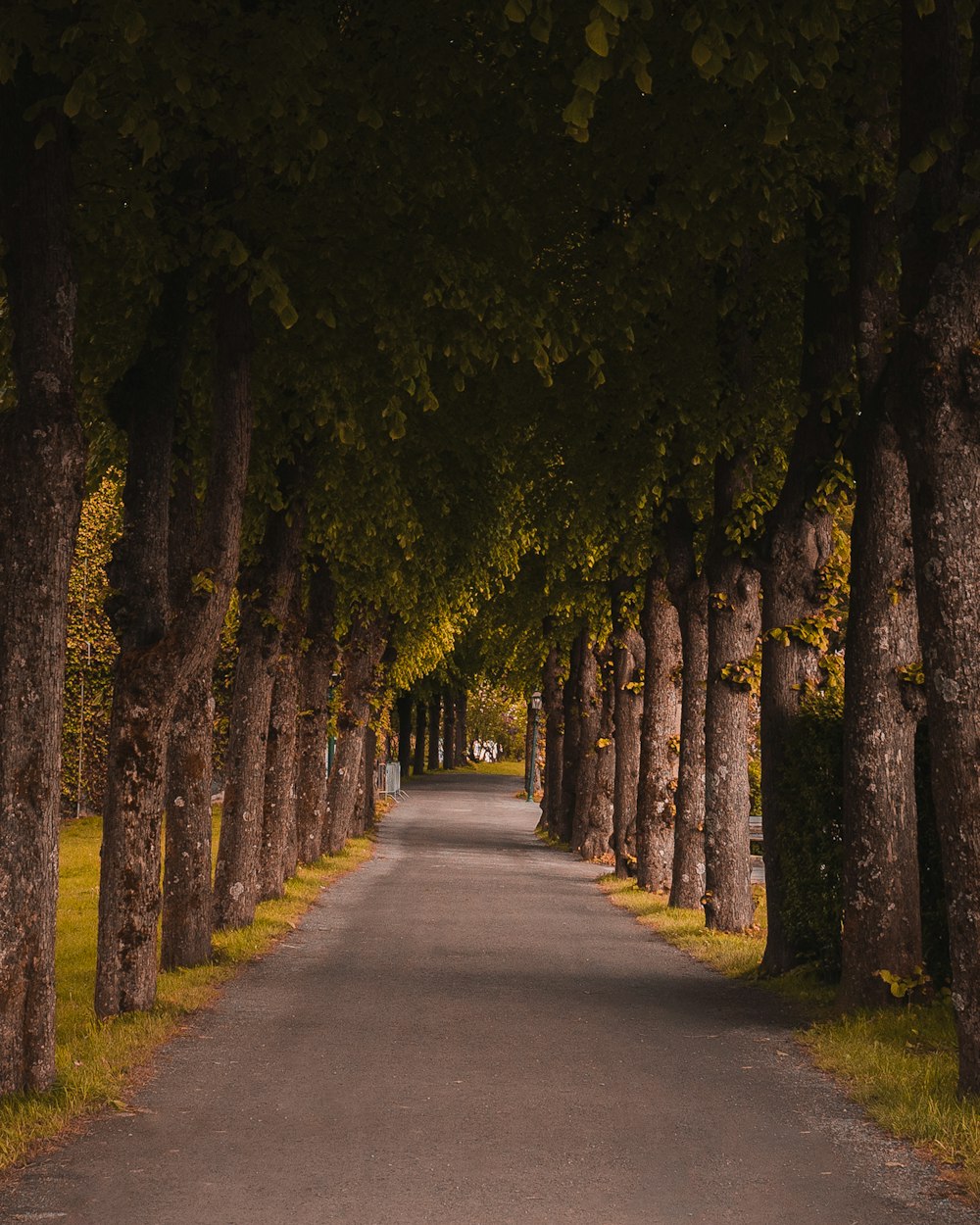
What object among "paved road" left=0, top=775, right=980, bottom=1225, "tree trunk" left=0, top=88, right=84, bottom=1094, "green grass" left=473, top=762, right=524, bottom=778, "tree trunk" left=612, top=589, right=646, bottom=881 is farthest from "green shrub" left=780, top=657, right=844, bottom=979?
"green grass" left=473, top=762, right=524, bottom=778

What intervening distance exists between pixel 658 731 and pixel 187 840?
10800 mm

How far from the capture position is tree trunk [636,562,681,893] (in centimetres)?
2386

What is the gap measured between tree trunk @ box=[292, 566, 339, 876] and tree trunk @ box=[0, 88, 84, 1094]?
16747 mm

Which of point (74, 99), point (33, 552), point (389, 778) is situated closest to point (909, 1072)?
point (33, 552)

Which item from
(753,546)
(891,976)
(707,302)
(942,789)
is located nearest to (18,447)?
(942,789)

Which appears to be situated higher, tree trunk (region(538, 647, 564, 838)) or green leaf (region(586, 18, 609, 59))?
green leaf (region(586, 18, 609, 59))

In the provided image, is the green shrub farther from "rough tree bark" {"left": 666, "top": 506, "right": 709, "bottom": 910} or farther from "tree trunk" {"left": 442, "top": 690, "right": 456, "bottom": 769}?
"tree trunk" {"left": 442, "top": 690, "right": 456, "bottom": 769}

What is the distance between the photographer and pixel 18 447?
9195mm

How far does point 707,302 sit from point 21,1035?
11.9 m

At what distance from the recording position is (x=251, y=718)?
1809 centimetres

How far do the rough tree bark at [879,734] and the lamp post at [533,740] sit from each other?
45.2m

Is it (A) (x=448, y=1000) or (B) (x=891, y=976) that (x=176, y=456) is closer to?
(A) (x=448, y=1000)

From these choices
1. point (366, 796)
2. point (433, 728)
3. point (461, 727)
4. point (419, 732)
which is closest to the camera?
point (366, 796)

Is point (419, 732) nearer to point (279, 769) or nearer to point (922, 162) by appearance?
point (279, 769)
